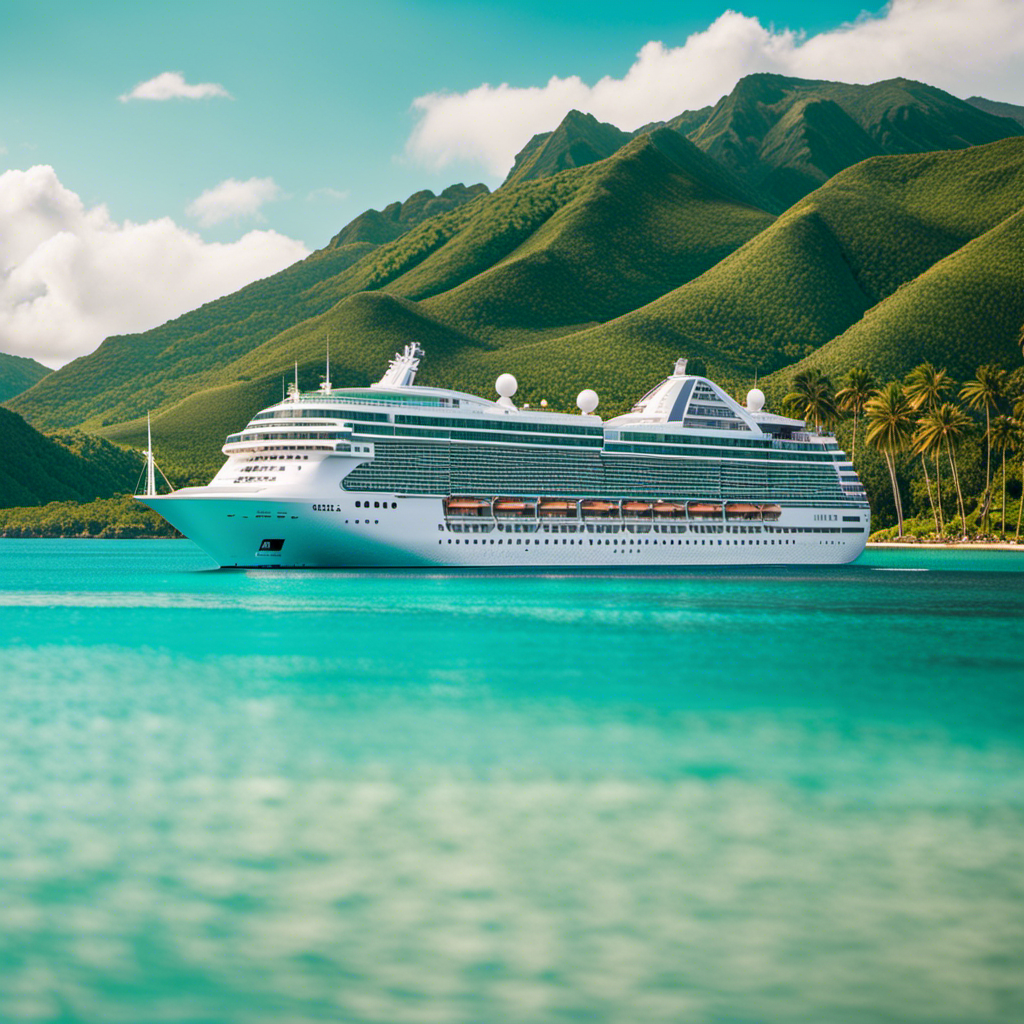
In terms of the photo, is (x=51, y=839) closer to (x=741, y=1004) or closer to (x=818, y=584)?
(x=741, y=1004)

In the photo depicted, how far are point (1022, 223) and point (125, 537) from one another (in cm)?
14645

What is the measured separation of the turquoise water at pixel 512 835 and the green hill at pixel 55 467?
159 metres

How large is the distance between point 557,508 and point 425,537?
11.0 m

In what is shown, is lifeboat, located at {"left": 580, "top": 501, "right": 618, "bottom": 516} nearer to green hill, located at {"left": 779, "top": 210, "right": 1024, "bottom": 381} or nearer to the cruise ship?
the cruise ship

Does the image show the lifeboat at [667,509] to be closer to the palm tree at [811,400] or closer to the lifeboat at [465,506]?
the lifeboat at [465,506]

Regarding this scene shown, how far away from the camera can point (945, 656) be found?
93.6ft

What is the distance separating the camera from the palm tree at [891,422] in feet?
399

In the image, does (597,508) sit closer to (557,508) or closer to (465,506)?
(557,508)

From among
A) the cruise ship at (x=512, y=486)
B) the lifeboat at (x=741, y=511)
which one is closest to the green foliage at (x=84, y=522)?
the cruise ship at (x=512, y=486)

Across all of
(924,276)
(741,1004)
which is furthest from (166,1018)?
(924,276)

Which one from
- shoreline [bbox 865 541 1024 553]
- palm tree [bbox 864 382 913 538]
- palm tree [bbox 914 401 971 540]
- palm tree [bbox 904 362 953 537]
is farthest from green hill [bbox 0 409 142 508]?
palm tree [bbox 914 401 971 540]

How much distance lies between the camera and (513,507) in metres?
67.4

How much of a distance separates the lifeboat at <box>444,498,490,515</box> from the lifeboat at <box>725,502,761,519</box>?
20.7m

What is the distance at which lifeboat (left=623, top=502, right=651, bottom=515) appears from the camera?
2869 inches
